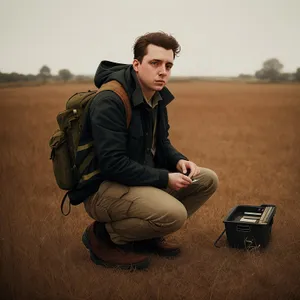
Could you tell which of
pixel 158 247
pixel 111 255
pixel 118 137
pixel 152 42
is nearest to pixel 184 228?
pixel 158 247

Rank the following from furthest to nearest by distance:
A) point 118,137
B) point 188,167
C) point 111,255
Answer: point 188,167
point 111,255
point 118,137

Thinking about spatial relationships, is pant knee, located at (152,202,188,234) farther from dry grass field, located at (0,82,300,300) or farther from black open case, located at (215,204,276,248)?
black open case, located at (215,204,276,248)

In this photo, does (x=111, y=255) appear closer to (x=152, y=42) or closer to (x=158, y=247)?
(x=158, y=247)

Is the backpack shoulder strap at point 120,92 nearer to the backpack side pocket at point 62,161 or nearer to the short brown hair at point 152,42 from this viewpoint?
the short brown hair at point 152,42

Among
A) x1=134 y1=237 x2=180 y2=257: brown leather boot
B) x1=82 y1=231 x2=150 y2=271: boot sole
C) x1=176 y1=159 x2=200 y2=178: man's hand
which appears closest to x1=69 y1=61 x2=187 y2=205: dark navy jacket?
x1=176 y1=159 x2=200 y2=178: man's hand

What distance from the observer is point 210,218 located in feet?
12.5

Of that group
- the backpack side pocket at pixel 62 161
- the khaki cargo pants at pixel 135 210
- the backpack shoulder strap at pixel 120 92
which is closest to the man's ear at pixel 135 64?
the backpack shoulder strap at pixel 120 92

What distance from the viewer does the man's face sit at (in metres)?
2.85

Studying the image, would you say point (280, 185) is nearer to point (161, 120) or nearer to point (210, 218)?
point (210, 218)

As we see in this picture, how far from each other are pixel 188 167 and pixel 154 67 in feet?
2.26

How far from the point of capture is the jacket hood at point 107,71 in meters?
2.89

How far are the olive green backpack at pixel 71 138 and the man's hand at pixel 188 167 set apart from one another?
0.51 m

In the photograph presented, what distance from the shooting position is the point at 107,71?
297 centimetres

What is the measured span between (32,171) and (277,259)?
3.26 meters
